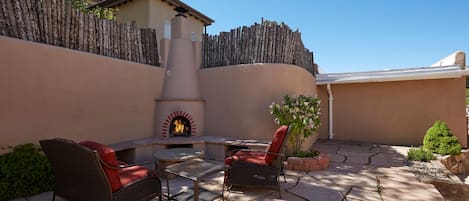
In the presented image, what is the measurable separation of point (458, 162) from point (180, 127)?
25.4 feet

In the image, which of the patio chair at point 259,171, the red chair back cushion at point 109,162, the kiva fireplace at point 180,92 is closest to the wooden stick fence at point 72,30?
the kiva fireplace at point 180,92

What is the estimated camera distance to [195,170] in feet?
12.6

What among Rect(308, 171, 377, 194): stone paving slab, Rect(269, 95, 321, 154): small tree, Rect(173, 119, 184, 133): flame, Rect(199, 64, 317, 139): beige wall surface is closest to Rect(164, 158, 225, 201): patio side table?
Rect(308, 171, 377, 194): stone paving slab

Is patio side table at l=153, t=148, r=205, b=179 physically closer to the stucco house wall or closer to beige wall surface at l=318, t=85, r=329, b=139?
the stucco house wall

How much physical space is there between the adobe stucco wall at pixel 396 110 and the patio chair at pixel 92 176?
26.6 ft

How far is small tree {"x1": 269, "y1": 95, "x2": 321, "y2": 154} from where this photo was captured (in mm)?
5922

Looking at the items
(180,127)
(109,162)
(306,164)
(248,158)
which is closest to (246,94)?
(180,127)

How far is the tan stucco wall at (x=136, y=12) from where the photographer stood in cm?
1121

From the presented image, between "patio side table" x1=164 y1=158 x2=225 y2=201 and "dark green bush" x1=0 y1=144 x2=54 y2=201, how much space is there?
2.44m

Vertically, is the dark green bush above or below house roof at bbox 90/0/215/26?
below

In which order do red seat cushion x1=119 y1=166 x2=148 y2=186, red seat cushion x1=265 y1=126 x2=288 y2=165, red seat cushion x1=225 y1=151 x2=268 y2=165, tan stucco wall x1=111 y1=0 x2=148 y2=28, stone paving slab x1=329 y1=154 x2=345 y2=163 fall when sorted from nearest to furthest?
red seat cushion x1=119 y1=166 x2=148 y2=186
red seat cushion x1=265 y1=126 x2=288 y2=165
red seat cushion x1=225 y1=151 x2=268 y2=165
stone paving slab x1=329 y1=154 x2=345 y2=163
tan stucco wall x1=111 y1=0 x2=148 y2=28

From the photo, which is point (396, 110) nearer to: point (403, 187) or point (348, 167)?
point (348, 167)

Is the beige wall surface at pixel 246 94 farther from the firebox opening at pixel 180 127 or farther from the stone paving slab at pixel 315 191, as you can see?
the stone paving slab at pixel 315 191

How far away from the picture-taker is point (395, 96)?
8.77 metres
